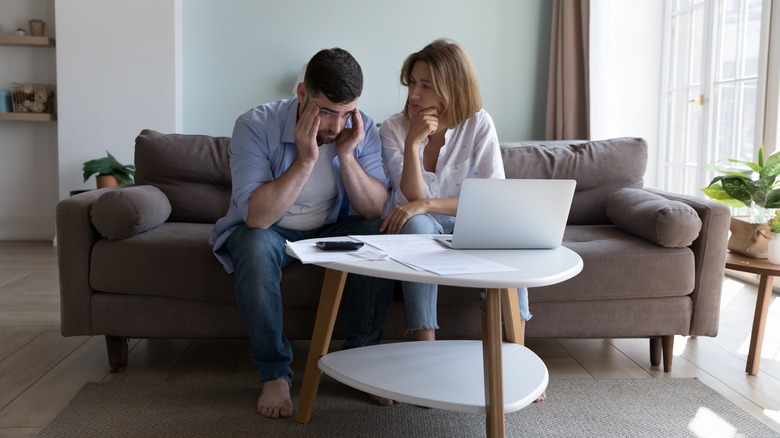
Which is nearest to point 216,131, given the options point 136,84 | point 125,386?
point 136,84

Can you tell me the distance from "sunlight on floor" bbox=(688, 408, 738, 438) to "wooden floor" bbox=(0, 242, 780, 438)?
0.43 ft

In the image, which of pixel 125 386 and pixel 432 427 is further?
pixel 125 386

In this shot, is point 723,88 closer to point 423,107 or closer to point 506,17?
point 506,17

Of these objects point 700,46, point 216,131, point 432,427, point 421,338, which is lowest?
point 432,427

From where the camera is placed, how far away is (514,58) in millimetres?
5227

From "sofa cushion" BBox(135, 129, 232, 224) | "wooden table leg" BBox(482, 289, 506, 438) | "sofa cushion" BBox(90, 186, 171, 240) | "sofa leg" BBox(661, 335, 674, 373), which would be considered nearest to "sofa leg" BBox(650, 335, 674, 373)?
"sofa leg" BBox(661, 335, 674, 373)

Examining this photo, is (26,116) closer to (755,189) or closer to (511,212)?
(511,212)

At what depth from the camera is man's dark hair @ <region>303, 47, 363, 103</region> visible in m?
1.98

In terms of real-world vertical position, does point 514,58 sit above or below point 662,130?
above

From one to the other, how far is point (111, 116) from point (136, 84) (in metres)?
0.26

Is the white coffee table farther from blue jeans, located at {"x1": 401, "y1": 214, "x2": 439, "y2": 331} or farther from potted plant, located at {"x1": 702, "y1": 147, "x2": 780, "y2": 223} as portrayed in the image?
potted plant, located at {"x1": 702, "y1": 147, "x2": 780, "y2": 223}

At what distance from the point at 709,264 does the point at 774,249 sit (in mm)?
183

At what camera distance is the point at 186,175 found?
110 inches

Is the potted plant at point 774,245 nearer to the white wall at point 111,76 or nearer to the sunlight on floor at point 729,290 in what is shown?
the sunlight on floor at point 729,290
